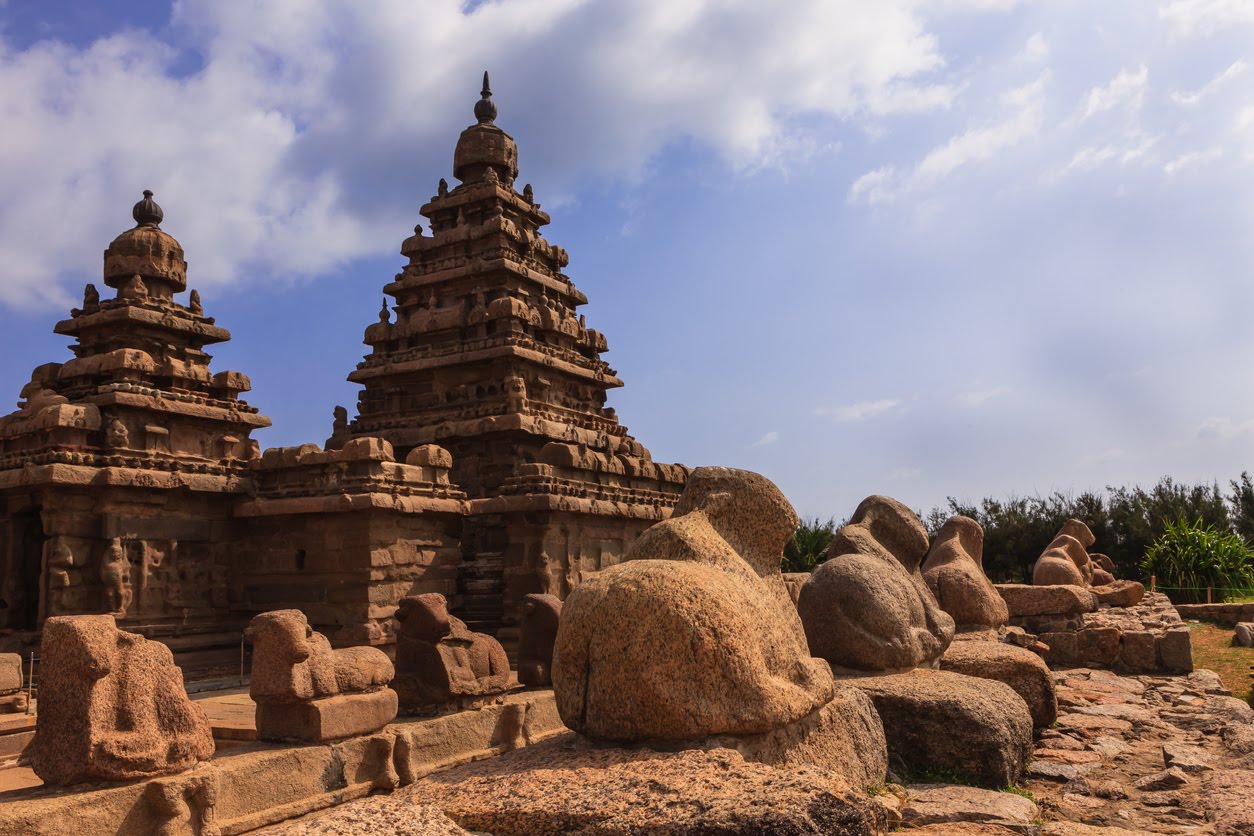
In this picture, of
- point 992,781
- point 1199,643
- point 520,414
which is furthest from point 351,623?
point 1199,643

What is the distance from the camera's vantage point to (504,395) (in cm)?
1548

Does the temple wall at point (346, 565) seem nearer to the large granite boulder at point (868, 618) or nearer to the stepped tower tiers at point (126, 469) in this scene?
the stepped tower tiers at point (126, 469)

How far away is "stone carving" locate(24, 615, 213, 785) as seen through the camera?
4.49m

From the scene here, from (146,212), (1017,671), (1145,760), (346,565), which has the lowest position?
(1145,760)

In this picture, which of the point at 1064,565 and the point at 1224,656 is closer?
the point at 1224,656

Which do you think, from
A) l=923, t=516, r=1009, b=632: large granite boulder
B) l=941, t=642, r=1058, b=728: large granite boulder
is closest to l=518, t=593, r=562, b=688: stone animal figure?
l=941, t=642, r=1058, b=728: large granite boulder

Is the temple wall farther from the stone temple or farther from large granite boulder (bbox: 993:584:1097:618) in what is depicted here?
large granite boulder (bbox: 993:584:1097:618)

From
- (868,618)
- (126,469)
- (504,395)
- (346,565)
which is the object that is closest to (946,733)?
(868,618)

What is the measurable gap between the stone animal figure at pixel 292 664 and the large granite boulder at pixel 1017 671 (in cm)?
500

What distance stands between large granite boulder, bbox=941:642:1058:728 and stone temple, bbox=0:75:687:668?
18.7 ft

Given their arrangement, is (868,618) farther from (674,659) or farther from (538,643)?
(674,659)

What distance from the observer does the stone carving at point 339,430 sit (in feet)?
55.5

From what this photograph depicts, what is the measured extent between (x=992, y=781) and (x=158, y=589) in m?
9.59

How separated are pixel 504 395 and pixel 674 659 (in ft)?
36.9
